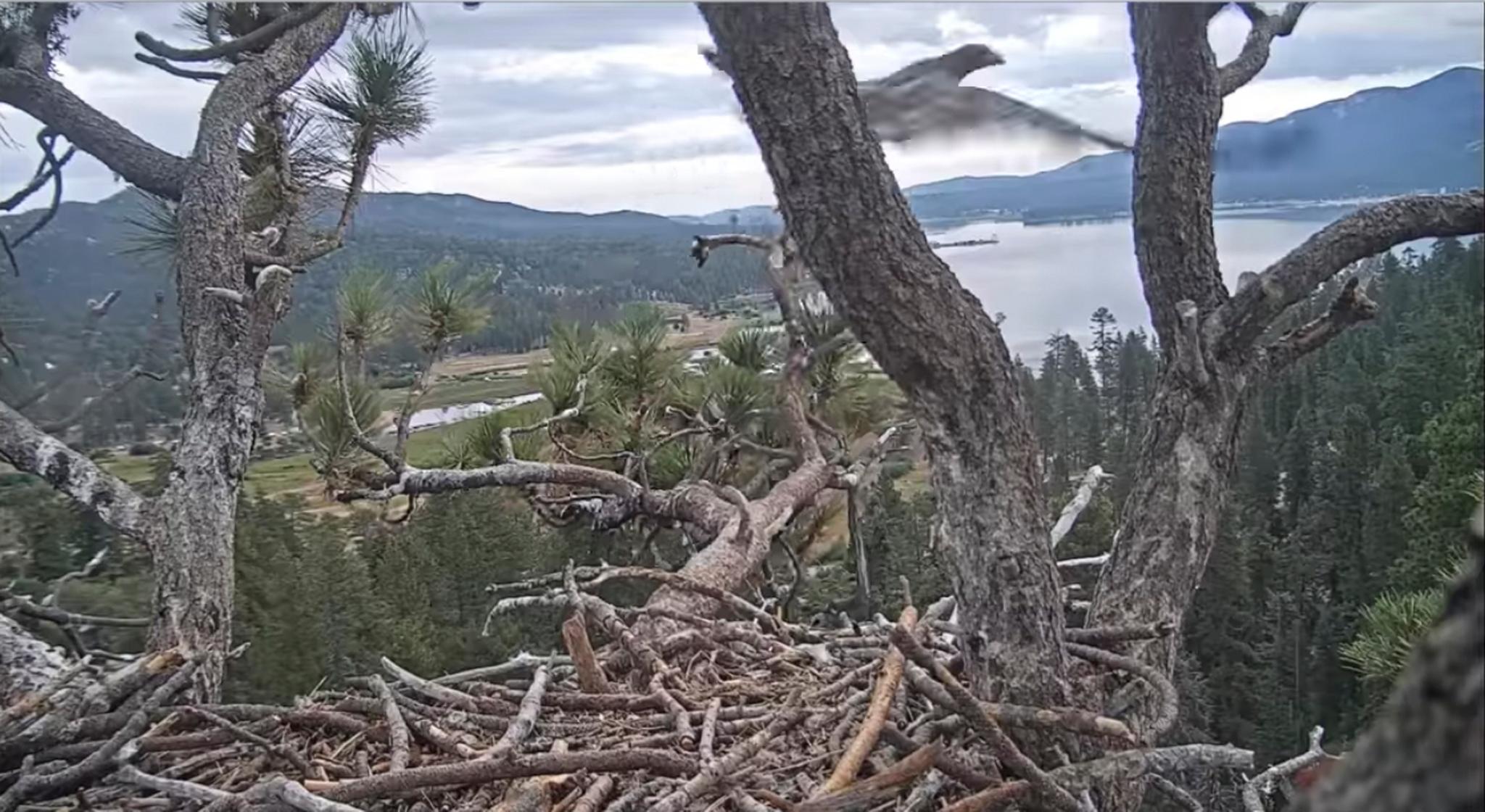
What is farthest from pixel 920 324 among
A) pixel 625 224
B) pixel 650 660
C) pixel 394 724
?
pixel 625 224

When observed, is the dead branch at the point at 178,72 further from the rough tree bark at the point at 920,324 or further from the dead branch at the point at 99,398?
the rough tree bark at the point at 920,324

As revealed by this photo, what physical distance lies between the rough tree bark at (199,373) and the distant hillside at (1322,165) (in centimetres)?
174

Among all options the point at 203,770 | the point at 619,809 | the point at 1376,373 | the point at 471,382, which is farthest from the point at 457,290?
the point at 1376,373

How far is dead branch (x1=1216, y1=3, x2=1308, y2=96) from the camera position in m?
2.03

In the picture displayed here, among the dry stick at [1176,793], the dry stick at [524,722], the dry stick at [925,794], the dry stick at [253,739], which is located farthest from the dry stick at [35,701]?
the dry stick at [1176,793]

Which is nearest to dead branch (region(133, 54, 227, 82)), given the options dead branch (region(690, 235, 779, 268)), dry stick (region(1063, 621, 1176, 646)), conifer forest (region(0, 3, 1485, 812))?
conifer forest (region(0, 3, 1485, 812))

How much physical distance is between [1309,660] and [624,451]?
20405mm

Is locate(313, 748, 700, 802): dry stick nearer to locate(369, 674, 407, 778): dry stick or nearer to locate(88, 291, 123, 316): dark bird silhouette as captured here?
locate(369, 674, 407, 778): dry stick

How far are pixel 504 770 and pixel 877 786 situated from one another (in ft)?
2.05

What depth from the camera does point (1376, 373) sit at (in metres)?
28.4

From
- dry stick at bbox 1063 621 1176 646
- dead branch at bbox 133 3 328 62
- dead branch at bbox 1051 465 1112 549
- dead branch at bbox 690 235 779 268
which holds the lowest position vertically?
dry stick at bbox 1063 621 1176 646

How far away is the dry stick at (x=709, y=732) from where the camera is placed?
171 cm

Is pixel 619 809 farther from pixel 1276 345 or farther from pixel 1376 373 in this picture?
pixel 1376 373

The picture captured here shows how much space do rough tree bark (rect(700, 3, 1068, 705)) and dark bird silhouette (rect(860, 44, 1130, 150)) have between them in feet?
0.37
